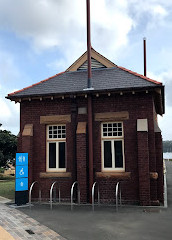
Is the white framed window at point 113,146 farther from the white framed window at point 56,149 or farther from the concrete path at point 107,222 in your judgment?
the concrete path at point 107,222

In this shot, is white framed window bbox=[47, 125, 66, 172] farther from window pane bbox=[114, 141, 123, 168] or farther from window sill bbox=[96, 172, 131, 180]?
window pane bbox=[114, 141, 123, 168]

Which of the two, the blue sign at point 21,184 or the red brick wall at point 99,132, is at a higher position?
the red brick wall at point 99,132

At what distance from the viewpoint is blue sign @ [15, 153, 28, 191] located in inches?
424

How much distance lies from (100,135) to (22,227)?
17.5ft

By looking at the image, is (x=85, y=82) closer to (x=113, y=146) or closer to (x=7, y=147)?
(x=113, y=146)

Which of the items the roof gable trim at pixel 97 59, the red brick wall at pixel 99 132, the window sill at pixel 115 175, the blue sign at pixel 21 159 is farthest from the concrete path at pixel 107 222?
the roof gable trim at pixel 97 59

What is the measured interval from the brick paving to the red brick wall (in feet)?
9.75

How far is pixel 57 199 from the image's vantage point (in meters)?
11.5

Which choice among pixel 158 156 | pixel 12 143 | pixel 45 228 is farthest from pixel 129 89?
pixel 12 143

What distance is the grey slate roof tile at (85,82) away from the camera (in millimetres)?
11340

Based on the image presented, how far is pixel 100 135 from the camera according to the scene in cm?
1152

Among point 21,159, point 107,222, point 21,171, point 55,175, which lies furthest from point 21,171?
point 107,222

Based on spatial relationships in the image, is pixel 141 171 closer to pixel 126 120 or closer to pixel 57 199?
pixel 126 120

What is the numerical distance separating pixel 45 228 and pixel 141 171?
4745 millimetres
